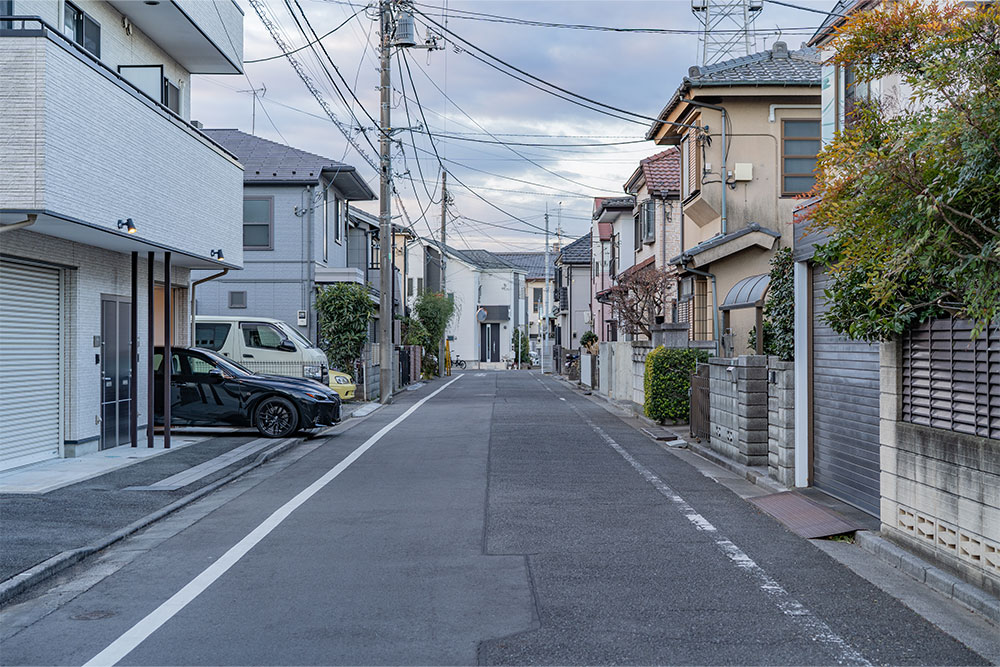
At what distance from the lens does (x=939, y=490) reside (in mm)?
6898

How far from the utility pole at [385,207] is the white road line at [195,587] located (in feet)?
53.8

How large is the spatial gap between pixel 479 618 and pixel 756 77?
19.5 meters

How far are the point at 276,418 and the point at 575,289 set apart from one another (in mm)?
43308

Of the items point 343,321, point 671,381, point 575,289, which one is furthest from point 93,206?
point 575,289

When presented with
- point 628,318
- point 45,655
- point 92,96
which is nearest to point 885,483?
point 45,655

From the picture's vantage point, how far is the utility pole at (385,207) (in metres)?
27.9

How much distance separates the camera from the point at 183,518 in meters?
9.29

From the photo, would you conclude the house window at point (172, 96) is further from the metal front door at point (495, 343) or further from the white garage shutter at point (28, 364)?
the metal front door at point (495, 343)

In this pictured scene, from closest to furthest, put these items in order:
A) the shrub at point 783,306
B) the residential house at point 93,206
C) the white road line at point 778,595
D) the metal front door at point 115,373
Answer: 1. the white road line at point 778,595
2. the residential house at point 93,206
3. the shrub at point 783,306
4. the metal front door at point 115,373

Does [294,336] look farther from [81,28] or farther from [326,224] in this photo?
[81,28]

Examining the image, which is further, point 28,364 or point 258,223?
point 258,223

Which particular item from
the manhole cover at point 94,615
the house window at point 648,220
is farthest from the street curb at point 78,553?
the house window at point 648,220

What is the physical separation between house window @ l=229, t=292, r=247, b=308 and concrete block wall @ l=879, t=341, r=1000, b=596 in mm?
23817

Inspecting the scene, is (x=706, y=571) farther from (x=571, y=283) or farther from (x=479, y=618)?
(x=571, y=283)
